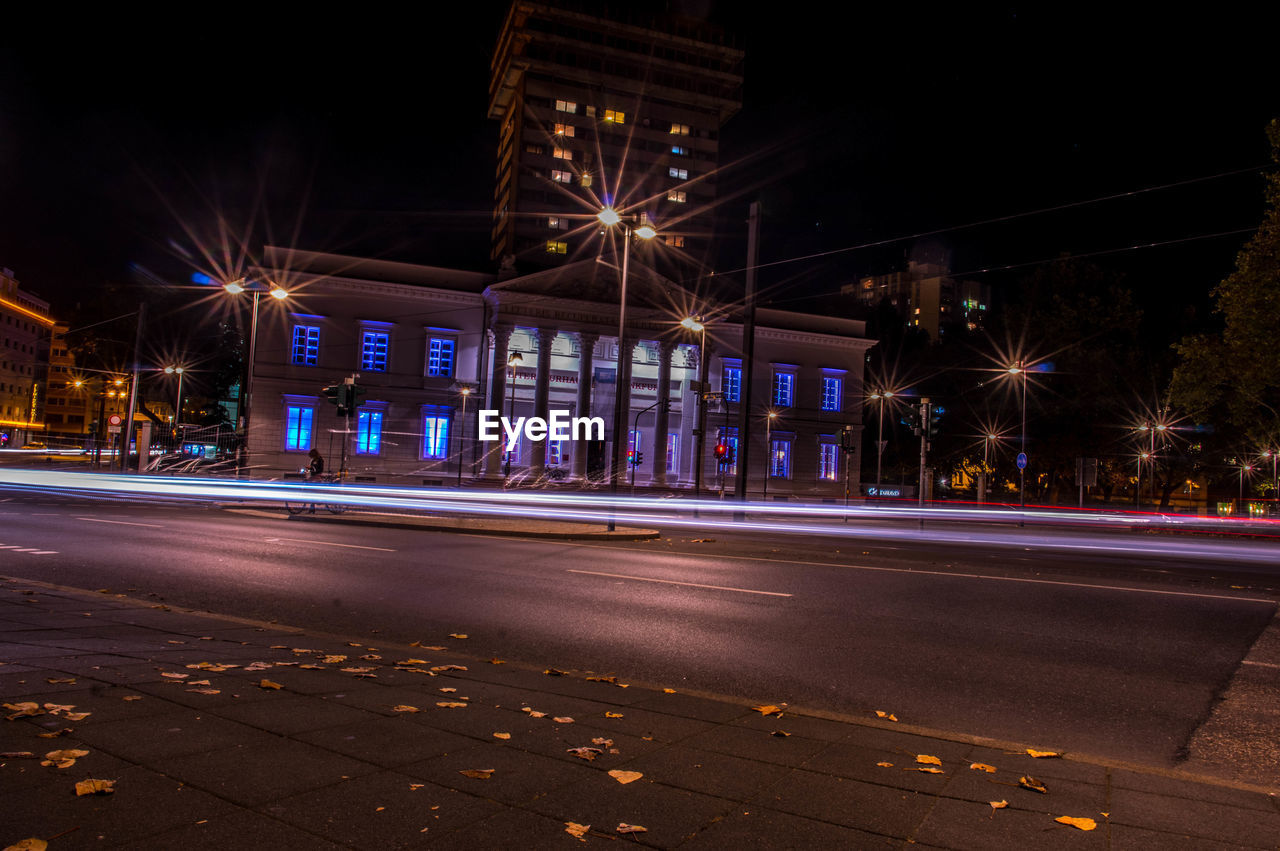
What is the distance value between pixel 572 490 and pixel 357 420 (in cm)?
1467

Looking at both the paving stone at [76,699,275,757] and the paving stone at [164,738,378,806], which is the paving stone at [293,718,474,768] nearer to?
the paving stone at [164,738,378,806]

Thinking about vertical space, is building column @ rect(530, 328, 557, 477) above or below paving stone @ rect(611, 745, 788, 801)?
above

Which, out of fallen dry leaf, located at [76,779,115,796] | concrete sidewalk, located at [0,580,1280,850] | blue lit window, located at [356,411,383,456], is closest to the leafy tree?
concrete sidewalk, located at [0,580,1280,850]

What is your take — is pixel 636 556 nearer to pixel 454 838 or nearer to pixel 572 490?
pixel 454 838

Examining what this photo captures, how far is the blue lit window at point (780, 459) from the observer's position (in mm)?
60031

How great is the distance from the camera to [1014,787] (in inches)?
158

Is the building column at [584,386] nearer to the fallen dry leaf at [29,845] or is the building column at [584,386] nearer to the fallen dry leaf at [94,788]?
the fallen dry leaf at [94,788]

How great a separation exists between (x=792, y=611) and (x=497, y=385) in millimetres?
44238

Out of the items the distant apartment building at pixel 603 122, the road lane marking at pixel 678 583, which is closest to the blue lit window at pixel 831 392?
the distant apartment building at pixel 603 122

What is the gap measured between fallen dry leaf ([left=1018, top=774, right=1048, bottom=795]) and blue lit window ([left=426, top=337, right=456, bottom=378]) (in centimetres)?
5057

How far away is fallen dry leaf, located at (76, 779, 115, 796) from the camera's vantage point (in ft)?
10.6

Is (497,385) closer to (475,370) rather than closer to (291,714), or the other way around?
(475,370)

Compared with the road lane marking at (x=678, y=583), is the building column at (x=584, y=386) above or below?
above

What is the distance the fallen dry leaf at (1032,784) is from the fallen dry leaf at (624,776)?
1.92 meters
